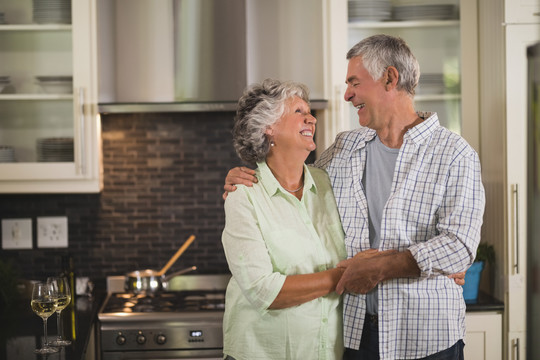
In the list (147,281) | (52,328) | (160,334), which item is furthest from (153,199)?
(52,328)

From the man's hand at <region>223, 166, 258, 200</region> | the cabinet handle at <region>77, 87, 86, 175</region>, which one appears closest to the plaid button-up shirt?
the man's hand at <region>223, 166, 258, 200</region>

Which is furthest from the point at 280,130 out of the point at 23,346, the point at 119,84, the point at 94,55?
the point at 119,84

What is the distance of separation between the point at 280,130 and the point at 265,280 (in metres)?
0.50

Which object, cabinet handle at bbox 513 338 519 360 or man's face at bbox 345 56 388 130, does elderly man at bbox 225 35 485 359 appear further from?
cabinet handle at bbox 513 338 519 360

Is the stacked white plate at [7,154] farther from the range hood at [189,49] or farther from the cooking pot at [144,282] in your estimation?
the cooking pot at [144,282]

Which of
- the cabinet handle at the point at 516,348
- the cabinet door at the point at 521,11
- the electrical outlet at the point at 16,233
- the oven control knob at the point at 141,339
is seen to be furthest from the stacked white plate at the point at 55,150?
the cabinet handle at the point at 516,348

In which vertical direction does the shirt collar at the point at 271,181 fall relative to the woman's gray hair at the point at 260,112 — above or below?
below

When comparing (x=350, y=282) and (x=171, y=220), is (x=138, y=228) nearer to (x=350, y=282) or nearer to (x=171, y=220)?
(x=171, y=220)

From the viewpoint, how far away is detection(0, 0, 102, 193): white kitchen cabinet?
3.48 m

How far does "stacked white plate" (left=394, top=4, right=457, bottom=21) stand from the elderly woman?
1.36m

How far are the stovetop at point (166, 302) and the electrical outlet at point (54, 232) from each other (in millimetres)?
432

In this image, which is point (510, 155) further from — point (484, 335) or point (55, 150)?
point (55, 150)

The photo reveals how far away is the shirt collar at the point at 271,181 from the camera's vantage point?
232 centimetres

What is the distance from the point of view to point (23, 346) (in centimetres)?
272
